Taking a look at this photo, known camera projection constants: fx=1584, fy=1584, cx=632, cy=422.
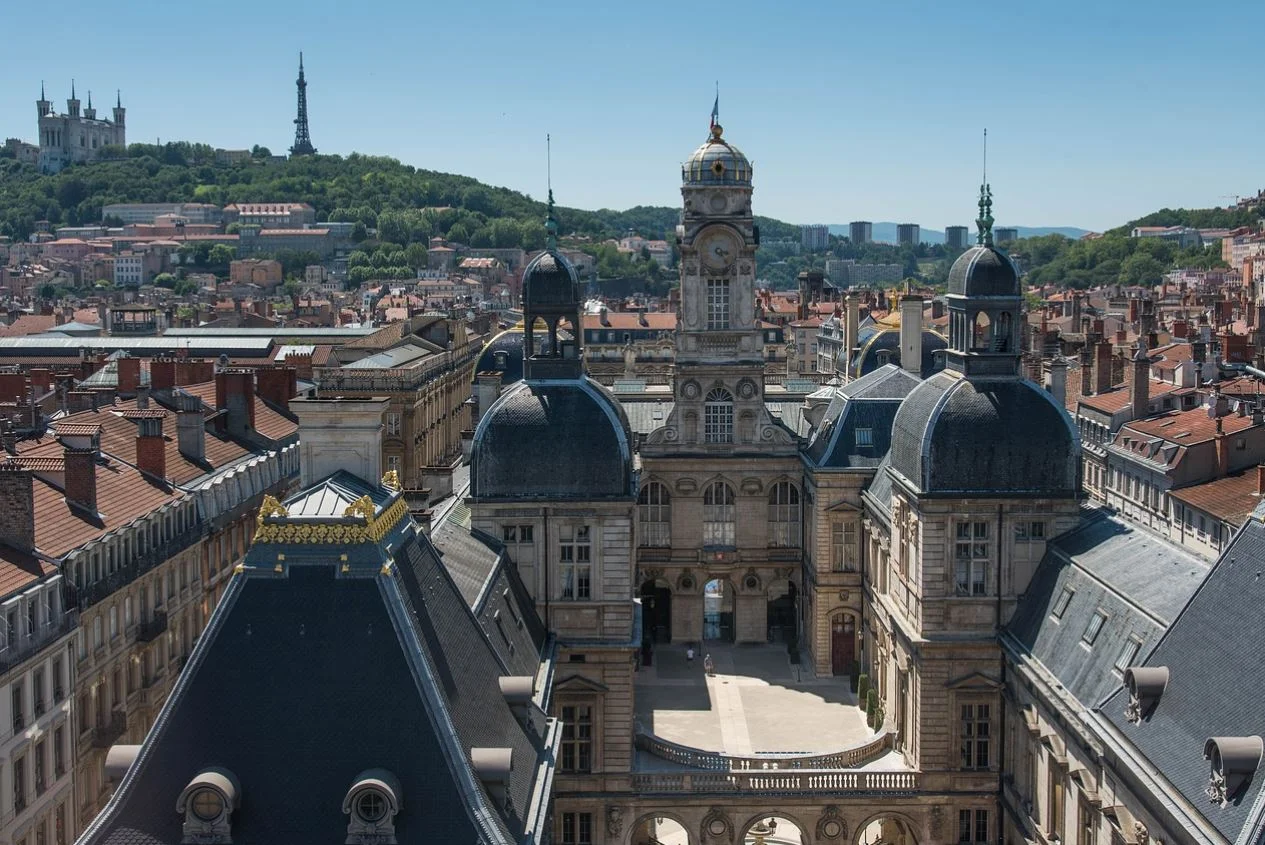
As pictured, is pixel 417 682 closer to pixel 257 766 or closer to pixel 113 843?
pixel 257 766

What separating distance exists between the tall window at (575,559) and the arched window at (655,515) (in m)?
20.8

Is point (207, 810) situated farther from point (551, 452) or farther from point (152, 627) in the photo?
point (152, 627)

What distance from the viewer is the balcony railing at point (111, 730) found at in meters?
48.0

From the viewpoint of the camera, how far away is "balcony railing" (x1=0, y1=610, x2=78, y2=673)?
1605 inches

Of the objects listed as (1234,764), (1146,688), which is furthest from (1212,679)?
(1234,764)

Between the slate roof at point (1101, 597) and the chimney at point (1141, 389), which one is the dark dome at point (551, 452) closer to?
the slate roof at point (1101, 597)

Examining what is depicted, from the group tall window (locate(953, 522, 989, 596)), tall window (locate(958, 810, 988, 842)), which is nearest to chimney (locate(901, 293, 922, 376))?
tall window (locate(953, 522, 989, 596))

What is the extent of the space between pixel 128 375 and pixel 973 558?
159 feet

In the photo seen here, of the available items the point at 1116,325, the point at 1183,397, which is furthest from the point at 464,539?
the point at 1116,325

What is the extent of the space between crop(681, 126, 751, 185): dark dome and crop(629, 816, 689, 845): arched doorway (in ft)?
101

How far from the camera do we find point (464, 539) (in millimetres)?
48844

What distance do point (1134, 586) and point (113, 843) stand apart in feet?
90.4

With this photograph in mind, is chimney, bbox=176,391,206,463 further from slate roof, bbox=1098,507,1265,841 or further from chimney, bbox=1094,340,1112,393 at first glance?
chimney, bbox=1094,340,1112,393

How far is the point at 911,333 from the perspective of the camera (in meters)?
75.5
